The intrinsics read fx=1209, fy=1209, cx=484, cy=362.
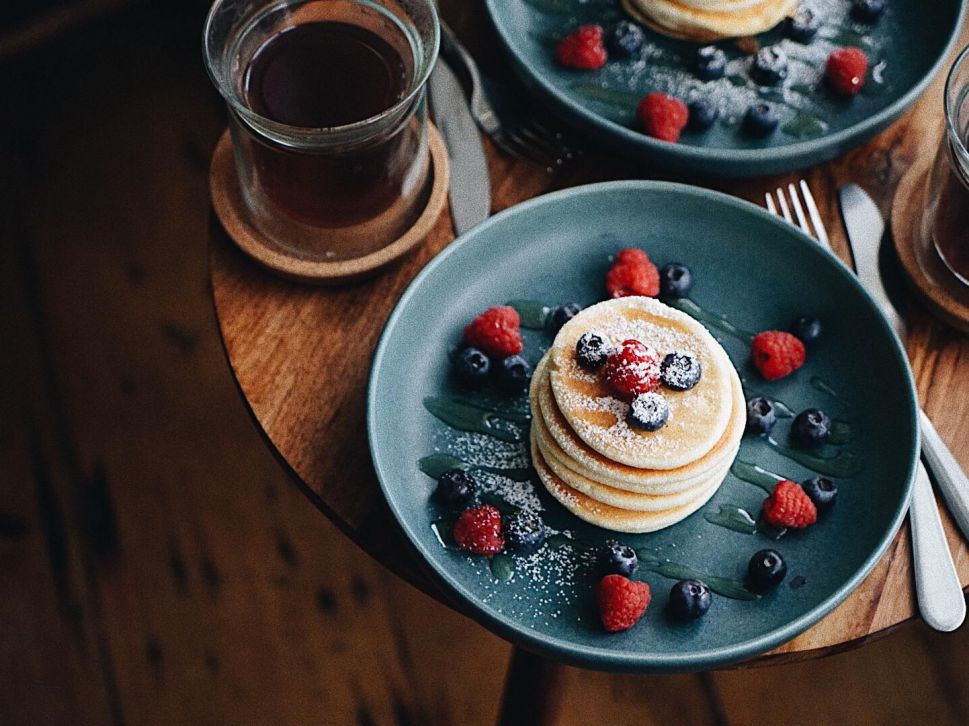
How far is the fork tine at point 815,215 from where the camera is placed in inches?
64.2

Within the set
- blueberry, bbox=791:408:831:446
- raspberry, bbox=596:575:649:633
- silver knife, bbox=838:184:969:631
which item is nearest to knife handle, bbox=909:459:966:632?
silver knife, bbox=838:184:969:631

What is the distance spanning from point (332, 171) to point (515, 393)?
358 mm

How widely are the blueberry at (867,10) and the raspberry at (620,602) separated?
0.96m

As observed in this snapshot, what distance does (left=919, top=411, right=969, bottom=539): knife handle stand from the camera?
141 centimetres

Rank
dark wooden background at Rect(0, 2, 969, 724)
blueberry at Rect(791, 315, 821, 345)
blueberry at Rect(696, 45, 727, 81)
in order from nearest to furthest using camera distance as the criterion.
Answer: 1. blueberry at Rect(791, 315, 821, 345)
2. blueberry at Rect(696, 45, 727, 81)
3. dark wooden background at Rect(0, 2, 969, 724)

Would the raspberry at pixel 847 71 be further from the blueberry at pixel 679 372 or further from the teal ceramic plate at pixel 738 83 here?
the blueberry at pixel 679 372

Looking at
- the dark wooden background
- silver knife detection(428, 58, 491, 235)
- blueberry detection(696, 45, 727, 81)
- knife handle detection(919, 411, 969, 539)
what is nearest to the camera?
knife handle detection(919, 411, 969, 539)

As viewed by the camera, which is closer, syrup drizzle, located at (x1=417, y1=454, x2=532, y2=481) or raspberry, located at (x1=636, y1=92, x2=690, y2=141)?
syrup drizzle, located at (x1=417, y1=454, x2=532, y2=481)

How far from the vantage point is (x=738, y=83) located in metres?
1.74

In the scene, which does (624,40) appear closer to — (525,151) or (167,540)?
(525,151)

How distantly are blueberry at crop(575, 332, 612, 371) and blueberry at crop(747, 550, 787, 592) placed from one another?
280 mm

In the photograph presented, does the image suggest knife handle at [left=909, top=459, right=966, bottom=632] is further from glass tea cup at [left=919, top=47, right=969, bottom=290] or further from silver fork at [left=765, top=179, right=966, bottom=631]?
glass tea cup at [left=919, top=47, right=969, bottom=290]

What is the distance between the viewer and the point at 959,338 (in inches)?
61.0

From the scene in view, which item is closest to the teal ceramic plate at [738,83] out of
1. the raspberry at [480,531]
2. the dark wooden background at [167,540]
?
the raspberry at [480,531]
